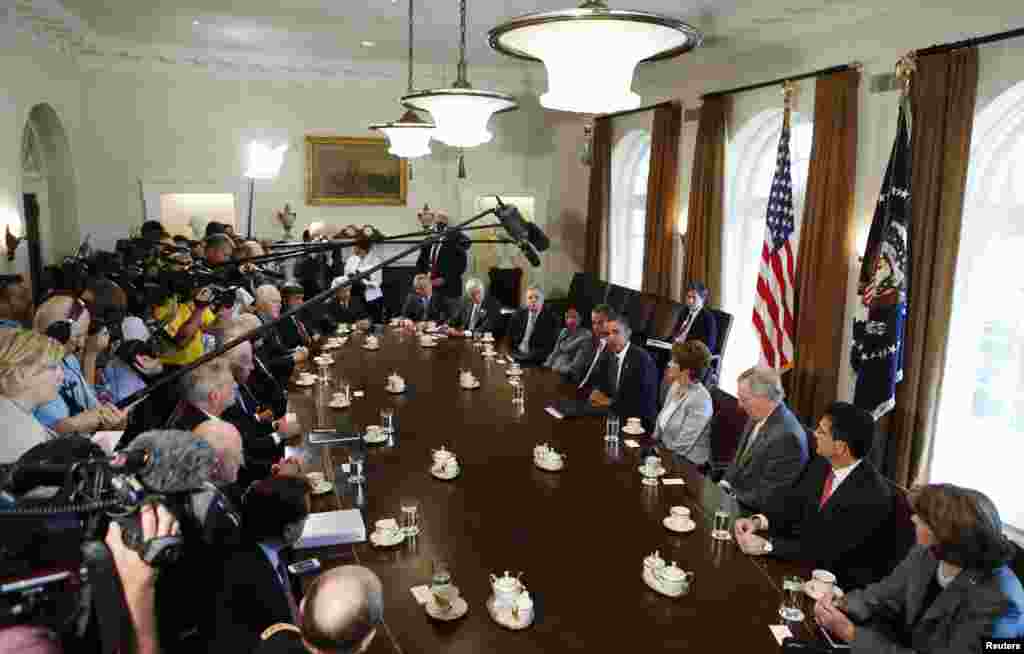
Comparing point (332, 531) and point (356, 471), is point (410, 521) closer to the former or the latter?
point (332, 531)

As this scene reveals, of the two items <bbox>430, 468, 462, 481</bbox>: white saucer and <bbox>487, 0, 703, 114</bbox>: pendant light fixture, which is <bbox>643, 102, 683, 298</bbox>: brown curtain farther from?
<bbox>487, 0, 703, 114</bbox>: pendant light fixture

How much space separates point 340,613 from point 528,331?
231 inches

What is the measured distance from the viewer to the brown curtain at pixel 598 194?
10.0m

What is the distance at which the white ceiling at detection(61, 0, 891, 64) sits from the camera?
21.4 feet

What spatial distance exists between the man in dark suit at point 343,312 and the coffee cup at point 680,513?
17.0 ft

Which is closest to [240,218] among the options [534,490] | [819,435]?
[534,490]

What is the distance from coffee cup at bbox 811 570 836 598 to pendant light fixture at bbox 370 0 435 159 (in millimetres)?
3940

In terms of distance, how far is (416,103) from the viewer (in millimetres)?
3688

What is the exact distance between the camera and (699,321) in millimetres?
7414

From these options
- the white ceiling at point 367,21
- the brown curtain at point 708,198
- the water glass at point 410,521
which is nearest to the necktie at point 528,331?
the brown curtain at point 708,198

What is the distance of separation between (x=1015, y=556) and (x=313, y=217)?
9947 millimetres

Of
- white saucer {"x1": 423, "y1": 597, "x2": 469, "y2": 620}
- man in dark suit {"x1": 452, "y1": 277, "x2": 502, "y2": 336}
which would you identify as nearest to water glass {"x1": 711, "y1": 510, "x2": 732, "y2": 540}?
white saucer {"x1": 423, "y1": 597, "x2": 469, "y2": 620}

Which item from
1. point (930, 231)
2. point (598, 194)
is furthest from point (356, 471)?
point (598, 194)

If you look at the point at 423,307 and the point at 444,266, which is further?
the point at 444,266
